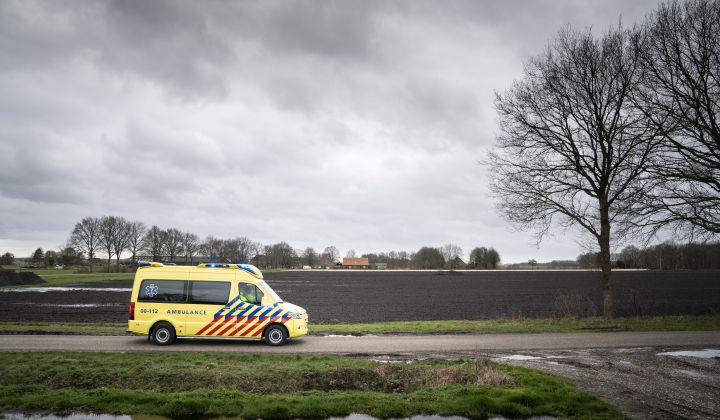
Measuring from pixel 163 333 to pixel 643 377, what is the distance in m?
13.7

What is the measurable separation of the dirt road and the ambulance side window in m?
1.45

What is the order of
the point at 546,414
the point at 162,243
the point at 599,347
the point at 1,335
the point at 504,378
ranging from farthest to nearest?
the point at 162,243, the point at 1,335, the point at 599,347, the point at 504,378, the point at 546,414

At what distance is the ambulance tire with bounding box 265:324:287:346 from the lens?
1512cm

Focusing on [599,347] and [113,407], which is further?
[599,347]

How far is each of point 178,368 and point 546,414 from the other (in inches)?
306

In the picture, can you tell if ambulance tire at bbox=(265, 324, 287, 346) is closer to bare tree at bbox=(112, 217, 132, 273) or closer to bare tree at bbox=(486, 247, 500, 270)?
bare tree at bbox=(112, 217, 132, 273)

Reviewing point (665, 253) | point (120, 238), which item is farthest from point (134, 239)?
point (665, 253)

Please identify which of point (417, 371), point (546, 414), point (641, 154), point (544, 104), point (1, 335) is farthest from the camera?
point (544, 104)

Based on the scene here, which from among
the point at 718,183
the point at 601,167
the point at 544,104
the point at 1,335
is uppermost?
the point at 544,104

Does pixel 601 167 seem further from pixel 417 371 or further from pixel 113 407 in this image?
pixel 113 407

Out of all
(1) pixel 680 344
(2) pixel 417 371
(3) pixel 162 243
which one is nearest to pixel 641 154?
(1) pixel 680 344

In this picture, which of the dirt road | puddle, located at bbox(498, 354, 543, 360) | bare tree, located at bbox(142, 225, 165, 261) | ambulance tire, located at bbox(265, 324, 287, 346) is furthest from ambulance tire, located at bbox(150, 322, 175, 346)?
bare tree, located at bbox(142, 225, 165, 261)

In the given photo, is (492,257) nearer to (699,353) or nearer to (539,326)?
(539,326)

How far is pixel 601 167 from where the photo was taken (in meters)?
21.8
